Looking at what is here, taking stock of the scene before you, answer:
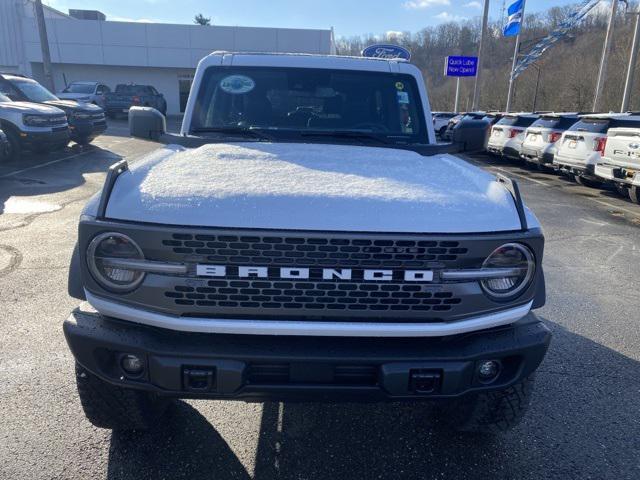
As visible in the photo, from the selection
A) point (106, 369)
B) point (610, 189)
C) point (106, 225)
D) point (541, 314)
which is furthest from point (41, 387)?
point (610, 189)

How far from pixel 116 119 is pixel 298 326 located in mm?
28669

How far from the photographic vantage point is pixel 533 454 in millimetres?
2797

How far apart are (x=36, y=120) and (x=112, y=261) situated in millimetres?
11866

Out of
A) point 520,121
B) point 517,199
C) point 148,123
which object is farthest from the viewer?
point 520,121

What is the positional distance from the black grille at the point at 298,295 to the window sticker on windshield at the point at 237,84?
2.02 m

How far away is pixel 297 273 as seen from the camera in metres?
2.10

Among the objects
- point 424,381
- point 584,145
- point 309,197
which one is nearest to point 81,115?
point 584,145

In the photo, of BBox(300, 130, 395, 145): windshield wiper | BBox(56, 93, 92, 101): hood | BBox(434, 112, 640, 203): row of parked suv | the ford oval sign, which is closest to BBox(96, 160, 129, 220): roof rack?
BBox(300, 130, 395, 145): windshield wiper

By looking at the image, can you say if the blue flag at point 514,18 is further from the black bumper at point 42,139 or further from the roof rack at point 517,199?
the roof rack at point 517,199

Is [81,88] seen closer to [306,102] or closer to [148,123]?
[148,123]

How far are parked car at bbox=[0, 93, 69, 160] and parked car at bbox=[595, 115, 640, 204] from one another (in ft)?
40.3

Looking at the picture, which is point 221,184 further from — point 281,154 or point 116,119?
point 116,119

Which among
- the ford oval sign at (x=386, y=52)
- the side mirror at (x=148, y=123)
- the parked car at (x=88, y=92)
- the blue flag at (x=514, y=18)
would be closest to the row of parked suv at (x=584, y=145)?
the ford oval sign at (x=386, y=52)

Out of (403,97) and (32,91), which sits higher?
(403,97)
